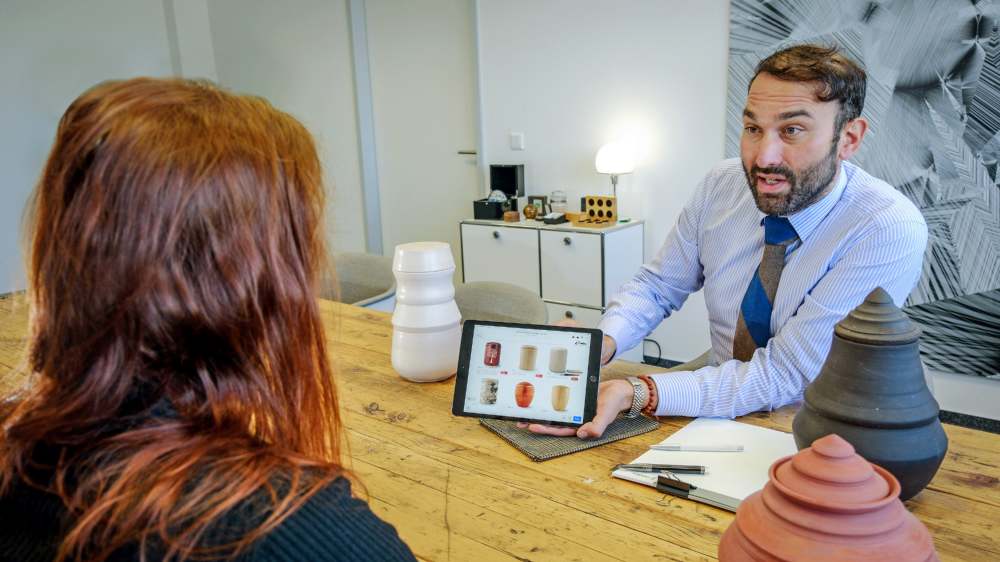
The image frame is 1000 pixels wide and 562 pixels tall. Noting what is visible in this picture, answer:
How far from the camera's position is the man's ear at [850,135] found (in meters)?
1.76

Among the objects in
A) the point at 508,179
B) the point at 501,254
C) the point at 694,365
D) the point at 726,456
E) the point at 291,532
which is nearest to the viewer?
the point at 291,532

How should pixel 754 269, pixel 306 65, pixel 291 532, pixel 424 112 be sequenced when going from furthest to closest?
pixel 306 65
pixel 424 112
pixel 754 269
pixel 291 532

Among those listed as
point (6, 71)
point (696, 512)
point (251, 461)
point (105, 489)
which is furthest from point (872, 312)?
point (6, 71)

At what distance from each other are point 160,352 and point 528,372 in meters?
0.84

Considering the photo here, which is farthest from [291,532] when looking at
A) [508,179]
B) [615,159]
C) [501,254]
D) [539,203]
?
[508,179]

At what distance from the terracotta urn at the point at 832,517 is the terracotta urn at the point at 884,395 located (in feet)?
0.94

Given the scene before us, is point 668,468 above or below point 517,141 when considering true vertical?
below

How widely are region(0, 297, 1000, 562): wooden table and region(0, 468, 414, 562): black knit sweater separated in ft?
0.59

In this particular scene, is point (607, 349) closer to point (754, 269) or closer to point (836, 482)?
point (754, 269)

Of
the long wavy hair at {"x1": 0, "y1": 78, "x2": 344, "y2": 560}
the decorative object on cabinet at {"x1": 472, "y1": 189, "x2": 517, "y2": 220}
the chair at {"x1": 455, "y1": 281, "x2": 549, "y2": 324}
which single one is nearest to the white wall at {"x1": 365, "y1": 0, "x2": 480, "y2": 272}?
the decorative object on cabinet at {"x1": 472, "y1": 189, "x2": 517, "y2": 220}

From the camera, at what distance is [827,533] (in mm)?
697

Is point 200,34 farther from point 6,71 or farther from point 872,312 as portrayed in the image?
point 872,312

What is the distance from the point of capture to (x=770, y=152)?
177 centimetres

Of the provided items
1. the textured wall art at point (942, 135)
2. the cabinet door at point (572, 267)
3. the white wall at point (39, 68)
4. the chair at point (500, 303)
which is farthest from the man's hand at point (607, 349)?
the white wall at point (39, 68)
